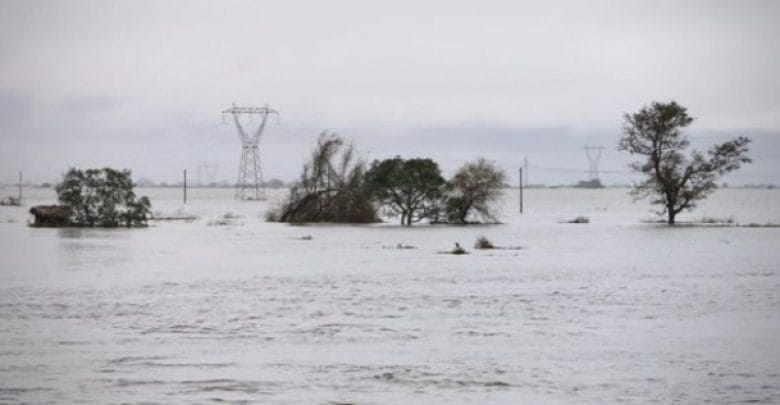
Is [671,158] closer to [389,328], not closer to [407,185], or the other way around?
[407,185]

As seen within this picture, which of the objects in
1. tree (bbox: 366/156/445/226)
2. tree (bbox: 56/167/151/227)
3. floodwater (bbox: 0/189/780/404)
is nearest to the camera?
floodwater (bbox: 0/189/780/404)

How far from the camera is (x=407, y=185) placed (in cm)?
6328

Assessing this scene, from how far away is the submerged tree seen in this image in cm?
6606

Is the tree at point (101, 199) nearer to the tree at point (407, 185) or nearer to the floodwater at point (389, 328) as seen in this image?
the tree at point (407, 185)

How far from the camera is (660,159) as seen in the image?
64.9 m

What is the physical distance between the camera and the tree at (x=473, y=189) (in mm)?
63219

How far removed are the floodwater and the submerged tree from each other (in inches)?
1217

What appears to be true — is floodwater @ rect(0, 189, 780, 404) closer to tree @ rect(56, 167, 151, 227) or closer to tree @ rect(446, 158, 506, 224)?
tree @ rect(56, 167, 151, 227)

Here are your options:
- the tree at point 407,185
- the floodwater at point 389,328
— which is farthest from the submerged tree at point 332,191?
the floodwater at point 389,328

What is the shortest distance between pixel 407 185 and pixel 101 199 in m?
19.8

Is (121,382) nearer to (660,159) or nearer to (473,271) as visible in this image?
(473,271)

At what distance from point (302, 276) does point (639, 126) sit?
43354 millimetres

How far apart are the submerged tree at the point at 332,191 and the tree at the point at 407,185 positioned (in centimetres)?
151

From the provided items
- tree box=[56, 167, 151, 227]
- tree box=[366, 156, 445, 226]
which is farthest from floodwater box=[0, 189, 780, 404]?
tree box=[366, 156, 445, 226]
